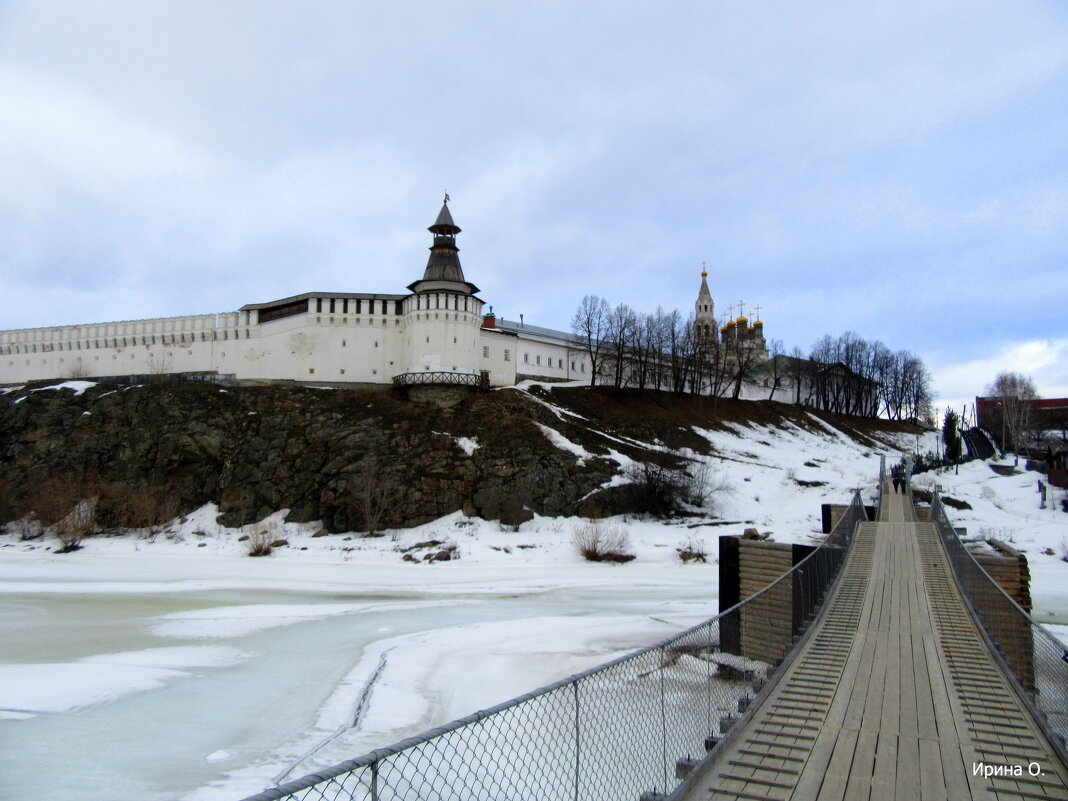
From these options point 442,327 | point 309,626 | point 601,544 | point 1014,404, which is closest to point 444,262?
point 442,327

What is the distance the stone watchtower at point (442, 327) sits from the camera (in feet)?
165

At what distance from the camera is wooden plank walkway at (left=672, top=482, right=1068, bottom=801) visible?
5.46 meters

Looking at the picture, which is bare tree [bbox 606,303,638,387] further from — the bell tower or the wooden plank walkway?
the wooden plank walkway

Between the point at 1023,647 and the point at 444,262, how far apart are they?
159ft

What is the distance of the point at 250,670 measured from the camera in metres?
15.7

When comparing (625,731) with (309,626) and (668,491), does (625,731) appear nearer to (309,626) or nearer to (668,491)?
(309,626)

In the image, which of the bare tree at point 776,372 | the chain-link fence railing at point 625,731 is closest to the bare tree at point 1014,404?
the bare tree at point 776,372

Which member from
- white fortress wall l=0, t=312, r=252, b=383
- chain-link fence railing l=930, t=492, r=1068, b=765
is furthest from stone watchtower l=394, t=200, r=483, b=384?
chain-link fence railing l=930, t=492, r=1068, b=765

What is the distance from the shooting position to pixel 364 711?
507 inches

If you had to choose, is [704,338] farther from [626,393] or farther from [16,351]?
[16,351]

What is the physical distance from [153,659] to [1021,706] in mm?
17478

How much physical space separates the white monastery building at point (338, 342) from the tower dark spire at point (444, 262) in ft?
0.27

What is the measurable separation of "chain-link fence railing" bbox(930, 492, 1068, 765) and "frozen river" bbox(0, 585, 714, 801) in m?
8.08

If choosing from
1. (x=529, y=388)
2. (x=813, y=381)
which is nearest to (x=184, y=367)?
(x=529, y=388)
